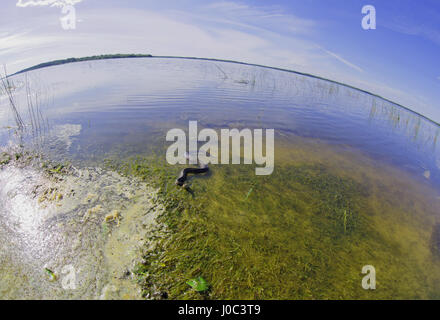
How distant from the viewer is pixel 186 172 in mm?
5691

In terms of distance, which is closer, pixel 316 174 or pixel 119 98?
pixel 316 174

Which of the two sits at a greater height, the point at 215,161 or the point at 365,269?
the point at 215,161

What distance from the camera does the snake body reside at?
518cm

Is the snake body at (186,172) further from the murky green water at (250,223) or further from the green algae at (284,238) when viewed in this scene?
the murky green water at (250,223)

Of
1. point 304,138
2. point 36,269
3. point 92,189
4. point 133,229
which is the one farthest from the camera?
point 304,138

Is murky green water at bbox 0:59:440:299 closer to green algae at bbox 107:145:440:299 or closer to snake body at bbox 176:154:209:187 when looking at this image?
green algae at bbox 107:145:440:299

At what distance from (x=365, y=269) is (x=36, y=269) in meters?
5.43

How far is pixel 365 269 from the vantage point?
11.2ft

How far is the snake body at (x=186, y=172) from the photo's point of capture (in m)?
5.18

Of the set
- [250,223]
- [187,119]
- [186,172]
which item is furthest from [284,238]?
[187,119]

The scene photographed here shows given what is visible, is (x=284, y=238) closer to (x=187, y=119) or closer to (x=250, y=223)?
(x=250, y=223)
